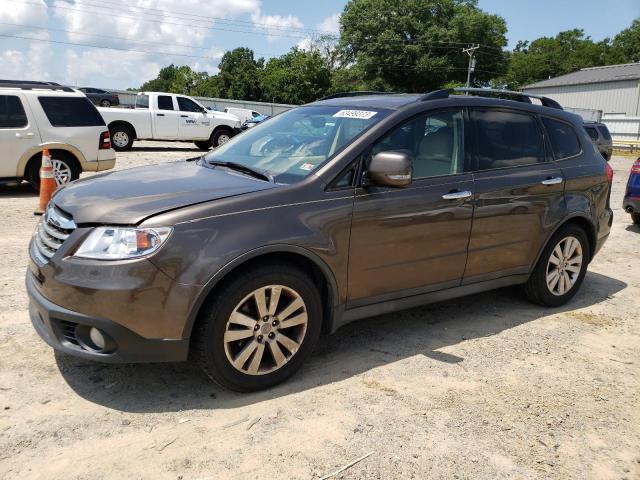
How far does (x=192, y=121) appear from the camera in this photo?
18359 mm

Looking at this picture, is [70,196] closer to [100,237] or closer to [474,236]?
[100,237]

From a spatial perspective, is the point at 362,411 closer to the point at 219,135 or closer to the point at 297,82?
the point at 219,135

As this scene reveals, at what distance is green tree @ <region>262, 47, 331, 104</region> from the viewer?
58.7 m

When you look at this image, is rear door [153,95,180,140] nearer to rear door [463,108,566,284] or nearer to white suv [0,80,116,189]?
white suv [0,80,116,189]

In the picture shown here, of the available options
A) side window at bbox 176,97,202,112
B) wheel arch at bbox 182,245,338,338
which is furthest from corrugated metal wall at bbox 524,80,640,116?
wheel arch at bbox 182,245,338,338

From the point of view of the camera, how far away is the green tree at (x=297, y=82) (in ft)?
193

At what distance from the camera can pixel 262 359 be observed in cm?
336

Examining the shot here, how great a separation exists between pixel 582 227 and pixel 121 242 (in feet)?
13.4

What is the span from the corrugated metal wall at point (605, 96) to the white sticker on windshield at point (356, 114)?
163 ft

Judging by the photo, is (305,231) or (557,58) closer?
(305,231)

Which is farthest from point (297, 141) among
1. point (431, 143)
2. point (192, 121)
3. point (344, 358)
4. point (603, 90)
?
point (603, 90)

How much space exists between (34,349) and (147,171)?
1.40 m

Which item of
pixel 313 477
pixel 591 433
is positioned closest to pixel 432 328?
pixel 591 433

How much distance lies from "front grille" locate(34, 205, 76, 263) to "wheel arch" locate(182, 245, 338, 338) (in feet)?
2.65
